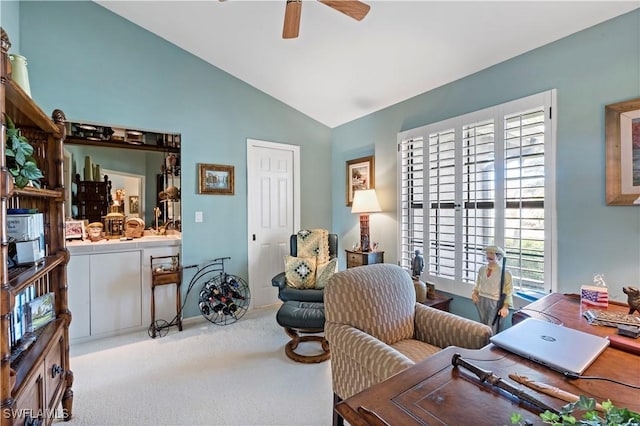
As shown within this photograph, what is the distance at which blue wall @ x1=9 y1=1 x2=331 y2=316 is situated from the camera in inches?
107

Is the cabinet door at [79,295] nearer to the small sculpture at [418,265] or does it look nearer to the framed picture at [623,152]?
the small sculpture at [418,265]

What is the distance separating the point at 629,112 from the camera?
185 cm

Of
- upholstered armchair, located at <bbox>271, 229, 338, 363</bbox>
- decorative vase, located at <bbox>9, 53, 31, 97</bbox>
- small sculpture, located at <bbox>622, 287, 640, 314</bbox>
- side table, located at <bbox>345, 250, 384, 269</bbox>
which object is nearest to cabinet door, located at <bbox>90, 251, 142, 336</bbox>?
upholstered armchair, located at <bbox>271, 229, 338, 363</bbox>

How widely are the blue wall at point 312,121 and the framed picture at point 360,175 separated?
120 millimetres

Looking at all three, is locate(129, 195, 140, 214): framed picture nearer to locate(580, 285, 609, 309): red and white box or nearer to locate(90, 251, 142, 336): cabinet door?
locate(90, 251, 142, 336): cabinet door

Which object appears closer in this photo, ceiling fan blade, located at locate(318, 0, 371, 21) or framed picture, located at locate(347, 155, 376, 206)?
ceiling fan blade, located at locate(318, 0, 371, 21)

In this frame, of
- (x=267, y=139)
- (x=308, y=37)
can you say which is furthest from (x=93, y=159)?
(x=308, y=37)

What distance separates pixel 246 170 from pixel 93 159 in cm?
179

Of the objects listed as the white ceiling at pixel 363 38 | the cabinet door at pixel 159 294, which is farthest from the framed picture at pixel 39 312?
the white ceiling at pixel 363 38

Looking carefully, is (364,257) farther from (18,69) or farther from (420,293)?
(18,69)

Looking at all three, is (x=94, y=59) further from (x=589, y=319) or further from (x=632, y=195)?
(x=632, y=195)

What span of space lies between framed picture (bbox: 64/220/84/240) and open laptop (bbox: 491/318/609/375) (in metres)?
3.83

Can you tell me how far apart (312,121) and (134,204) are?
8.68 ft

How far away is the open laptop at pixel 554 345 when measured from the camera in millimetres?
1000
